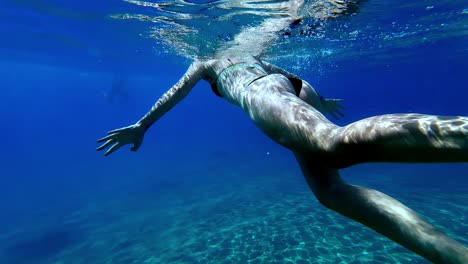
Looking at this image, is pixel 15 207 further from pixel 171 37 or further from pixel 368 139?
pixel 368 139

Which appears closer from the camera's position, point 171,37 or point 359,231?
point 359,231

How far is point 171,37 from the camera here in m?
16.7

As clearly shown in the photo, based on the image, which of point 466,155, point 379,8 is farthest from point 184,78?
point 379,8

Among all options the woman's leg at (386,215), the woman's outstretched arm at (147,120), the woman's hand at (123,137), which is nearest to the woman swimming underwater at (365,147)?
the woman's leg at (386,215)

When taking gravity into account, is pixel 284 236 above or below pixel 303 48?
below

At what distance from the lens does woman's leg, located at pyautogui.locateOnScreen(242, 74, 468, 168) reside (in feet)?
5.71

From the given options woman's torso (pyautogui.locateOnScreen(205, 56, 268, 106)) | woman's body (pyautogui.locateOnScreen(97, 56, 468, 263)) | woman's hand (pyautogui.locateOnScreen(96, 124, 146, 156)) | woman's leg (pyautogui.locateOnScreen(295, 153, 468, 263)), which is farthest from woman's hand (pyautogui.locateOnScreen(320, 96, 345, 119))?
woman's hand (pyautogui.locateOnScreen(96, 124, 146, 156))

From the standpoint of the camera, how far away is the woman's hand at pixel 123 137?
3.94m

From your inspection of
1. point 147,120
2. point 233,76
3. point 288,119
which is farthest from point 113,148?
point 288,119

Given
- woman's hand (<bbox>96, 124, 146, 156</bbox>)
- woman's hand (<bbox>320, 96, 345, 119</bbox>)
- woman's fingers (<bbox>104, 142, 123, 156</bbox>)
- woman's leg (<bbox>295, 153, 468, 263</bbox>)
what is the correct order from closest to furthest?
woman's leg (<bbox>295, 153, 468, 263</bbox>) → woman's fingers (<bbox>104, 142, 123, 156</bbox>) → woman's hand (<bbox>96, 124, 146, 156</bbox>) → woman's hand (<bbox>320, 96, 345, 119</bbox>)

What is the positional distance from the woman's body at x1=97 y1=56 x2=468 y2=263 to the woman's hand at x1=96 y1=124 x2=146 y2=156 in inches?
66.0

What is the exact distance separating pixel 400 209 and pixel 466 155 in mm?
766

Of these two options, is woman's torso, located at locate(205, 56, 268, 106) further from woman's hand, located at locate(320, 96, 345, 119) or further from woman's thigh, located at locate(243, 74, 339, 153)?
woman's hand, located at locate(320, 96, 345, 119)

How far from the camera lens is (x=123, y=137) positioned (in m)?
4.09
